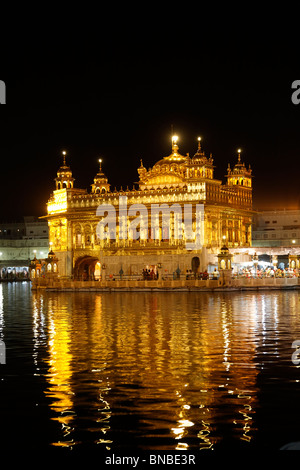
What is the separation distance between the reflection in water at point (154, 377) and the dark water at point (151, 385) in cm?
2

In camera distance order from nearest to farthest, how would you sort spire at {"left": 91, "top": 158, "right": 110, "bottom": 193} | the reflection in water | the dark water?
the dark water → the reflection in water → spire at {"left": 91, "top": 158, "right": 110, "bottom": 193}

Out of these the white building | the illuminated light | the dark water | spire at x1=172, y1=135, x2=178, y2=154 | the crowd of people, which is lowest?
the dark water

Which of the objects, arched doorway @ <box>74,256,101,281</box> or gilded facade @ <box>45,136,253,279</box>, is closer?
gilded facade @ <box>45,136,253,279</box>

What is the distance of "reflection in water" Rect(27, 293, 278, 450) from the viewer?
11.9 metres

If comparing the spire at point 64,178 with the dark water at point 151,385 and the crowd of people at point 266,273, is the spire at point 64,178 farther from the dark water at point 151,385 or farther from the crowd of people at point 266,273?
the dark water at point 151,385

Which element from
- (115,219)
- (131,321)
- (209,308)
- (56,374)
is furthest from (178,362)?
(115,219)

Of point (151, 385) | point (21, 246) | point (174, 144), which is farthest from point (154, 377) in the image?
point (21, 246)

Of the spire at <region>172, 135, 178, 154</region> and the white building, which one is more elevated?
the spire at <region>172, 135, 178, 154</region>

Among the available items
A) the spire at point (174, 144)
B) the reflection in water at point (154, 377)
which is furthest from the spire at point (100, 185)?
the reflection in water at point (154, 377)

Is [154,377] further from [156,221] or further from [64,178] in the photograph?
[64,178]

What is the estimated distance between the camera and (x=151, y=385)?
15.2 metres

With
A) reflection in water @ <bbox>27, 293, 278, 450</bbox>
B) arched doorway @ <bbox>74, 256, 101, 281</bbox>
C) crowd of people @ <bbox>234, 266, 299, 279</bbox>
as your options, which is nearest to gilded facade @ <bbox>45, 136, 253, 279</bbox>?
arched doorway @ <bbox>74, 256, 101, 281</bbox>

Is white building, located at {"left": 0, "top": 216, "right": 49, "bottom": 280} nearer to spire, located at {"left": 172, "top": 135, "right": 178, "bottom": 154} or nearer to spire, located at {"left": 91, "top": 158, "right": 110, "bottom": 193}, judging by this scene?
spire, located at {"left": 91, "top": 158, "right": 110, "bottom": 193}

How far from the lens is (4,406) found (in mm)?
13742
